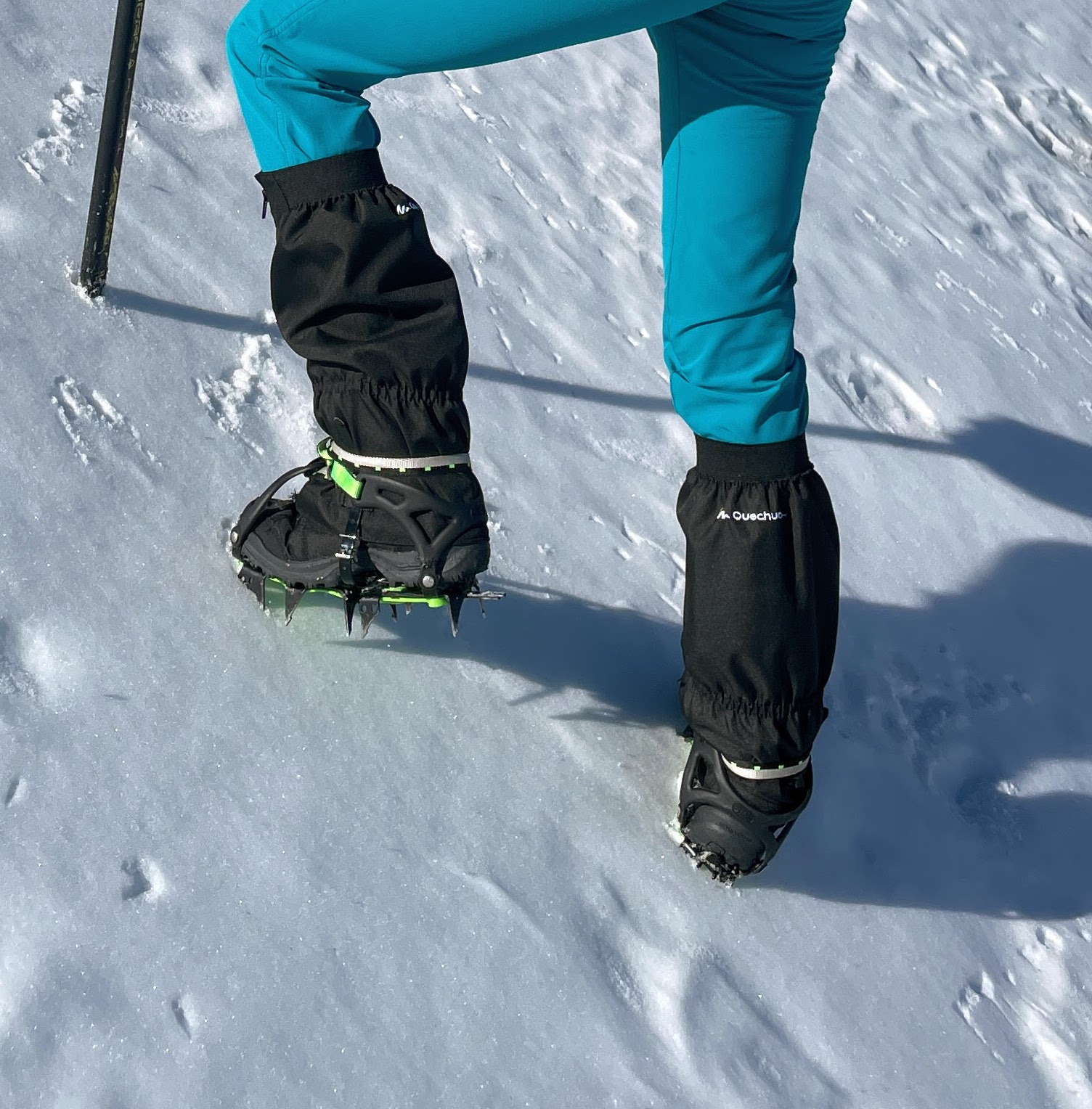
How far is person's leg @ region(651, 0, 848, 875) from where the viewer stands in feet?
4.36

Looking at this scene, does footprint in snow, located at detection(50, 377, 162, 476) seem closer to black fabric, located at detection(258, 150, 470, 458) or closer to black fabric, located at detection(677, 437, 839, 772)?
black fabric, located at detection(258, 150, 470, 458)

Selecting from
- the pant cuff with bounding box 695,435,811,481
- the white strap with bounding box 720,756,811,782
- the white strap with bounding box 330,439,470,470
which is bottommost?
the white strap with bounding box 720,756,811,782

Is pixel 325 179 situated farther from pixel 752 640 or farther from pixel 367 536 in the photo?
pixel 752 640

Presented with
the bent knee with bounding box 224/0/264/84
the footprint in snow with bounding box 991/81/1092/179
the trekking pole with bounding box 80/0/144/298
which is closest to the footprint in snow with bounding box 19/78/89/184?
the trekking pole with bounding box 80/0/144/298

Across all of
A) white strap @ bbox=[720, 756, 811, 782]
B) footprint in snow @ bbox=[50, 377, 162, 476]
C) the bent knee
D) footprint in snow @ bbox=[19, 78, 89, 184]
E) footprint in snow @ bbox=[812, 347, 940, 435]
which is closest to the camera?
the bent knee

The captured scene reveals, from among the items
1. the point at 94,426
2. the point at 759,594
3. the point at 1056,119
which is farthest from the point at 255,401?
the point at 1056,119

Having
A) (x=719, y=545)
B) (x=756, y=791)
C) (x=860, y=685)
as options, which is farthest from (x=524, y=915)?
(x=860, y=685)

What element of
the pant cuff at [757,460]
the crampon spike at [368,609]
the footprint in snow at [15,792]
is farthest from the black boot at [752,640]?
the footprint in snow at [15,792]

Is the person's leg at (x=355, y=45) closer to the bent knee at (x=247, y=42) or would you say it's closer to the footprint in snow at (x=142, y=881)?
the bent knee at (x=247, y=42)

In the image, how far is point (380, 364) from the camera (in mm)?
1313

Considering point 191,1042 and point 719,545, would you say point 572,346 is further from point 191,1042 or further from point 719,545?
point 191,1042

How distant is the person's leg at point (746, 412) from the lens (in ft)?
4.36

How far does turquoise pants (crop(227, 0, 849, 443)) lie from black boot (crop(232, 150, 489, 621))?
0.07m

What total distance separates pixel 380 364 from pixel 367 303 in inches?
2.5
